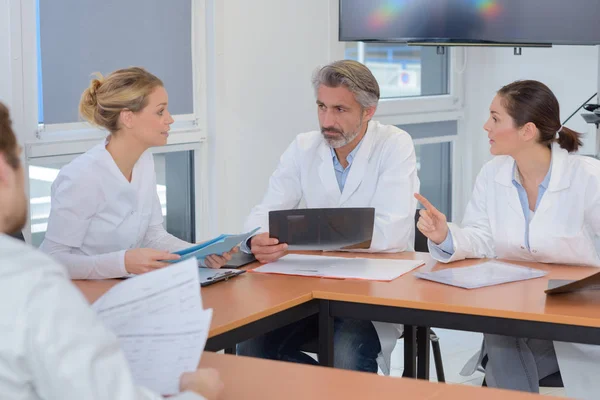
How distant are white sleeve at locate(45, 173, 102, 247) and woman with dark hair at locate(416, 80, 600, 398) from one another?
1048 millimetres

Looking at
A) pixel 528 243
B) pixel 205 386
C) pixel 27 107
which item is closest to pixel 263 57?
pixel 27 107

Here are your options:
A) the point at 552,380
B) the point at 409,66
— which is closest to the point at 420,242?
the point at 552,380

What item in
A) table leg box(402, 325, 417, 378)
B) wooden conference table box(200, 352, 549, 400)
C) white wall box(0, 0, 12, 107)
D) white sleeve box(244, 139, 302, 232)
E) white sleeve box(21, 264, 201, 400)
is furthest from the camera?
white sleeve box(244, 139, 302, 232)

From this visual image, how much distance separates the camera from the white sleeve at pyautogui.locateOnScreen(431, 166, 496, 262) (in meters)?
2.80

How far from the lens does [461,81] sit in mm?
5664

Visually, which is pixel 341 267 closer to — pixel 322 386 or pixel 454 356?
pixel 322 386

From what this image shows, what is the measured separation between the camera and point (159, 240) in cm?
296

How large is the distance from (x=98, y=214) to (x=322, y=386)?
53.3 inches

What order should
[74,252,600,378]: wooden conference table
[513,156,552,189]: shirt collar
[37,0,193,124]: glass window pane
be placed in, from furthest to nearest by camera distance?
Result: [37,0,193,124]: glass window pane, [513,156,552,189]: shirt collar, [74,252,600,378]: wooden conference table

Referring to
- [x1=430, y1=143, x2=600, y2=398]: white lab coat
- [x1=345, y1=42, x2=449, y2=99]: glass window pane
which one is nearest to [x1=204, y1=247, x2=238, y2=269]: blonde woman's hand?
[x1=430, y1=143, x2=600, y2=398]: white lab coat

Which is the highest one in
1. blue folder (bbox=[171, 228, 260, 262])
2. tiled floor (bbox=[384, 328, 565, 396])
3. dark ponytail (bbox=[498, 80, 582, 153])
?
dark ponytail (bbox=[498, 80, 582, 153])

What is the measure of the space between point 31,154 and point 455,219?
124 inches

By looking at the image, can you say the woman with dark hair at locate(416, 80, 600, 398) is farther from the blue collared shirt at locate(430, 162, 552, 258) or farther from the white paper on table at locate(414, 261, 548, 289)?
the white paper on table at locate(414, 261, 548, 289)

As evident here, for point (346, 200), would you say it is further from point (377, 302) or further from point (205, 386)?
point (205, 386)
